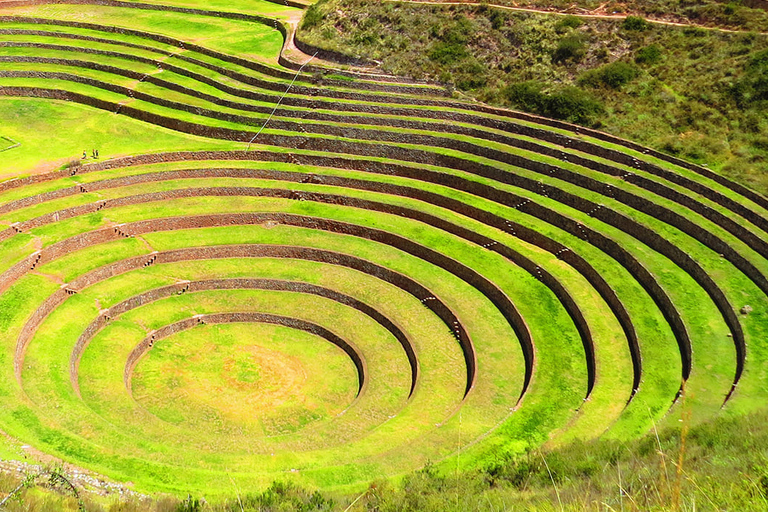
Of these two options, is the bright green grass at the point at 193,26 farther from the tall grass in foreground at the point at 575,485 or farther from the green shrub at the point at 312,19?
the tall grass in foreground at the point at 575,485

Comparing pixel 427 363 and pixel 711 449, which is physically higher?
pixel 711 449

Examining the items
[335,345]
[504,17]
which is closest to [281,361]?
[335,345]

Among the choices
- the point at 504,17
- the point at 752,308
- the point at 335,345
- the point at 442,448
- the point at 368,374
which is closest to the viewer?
the point at 442,448

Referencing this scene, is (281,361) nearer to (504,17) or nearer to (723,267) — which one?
(723,267)

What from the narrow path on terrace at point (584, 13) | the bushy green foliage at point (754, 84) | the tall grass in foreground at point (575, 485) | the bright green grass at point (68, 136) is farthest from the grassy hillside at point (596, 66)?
the tall grass in foreground at point (575, 485)

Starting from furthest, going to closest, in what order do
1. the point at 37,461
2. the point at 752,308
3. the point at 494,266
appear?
the point at 494,266 < the point at 752,308 < the point at 37,461

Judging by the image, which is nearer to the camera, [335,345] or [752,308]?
[752,308]

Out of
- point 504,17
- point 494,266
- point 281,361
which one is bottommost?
point 281,361
